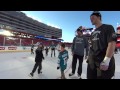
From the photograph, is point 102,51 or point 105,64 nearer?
point 105,64

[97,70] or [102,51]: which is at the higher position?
[102,51]

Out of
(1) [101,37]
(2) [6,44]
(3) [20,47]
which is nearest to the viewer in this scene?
(1) [101,37]

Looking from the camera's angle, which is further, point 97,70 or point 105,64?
point 97,70

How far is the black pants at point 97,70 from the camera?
1259mm

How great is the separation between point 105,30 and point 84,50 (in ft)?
5.00

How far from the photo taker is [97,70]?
130 cm

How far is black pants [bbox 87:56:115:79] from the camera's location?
1.26 meters
